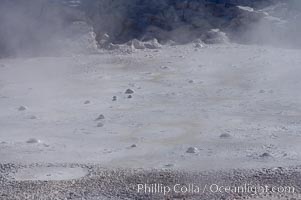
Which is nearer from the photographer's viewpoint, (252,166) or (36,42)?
(252,166)

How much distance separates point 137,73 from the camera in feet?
53.7

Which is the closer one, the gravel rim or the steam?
the gravel rim

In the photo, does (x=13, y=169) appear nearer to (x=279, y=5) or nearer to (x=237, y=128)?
(x=237, y=128)

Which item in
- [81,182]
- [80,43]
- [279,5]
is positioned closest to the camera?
[81,182]

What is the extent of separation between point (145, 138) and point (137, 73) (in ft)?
20.0

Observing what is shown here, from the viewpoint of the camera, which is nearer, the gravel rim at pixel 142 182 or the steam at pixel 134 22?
the gravel rim at pixel 142 182

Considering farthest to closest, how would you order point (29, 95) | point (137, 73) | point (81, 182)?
point (137, 73)
point (29, 95)
point (81, 182)

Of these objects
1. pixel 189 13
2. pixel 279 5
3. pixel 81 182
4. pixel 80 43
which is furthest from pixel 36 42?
pixel 81 182

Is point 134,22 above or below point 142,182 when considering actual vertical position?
below

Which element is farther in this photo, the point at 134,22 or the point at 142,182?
the point at 134,22

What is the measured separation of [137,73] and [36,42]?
18.9 feet

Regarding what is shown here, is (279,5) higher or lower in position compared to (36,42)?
higher

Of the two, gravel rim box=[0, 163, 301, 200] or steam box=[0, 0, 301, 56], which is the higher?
gravel rim box=[0, 163, 301, 200]

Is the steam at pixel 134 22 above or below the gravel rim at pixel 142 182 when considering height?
below
